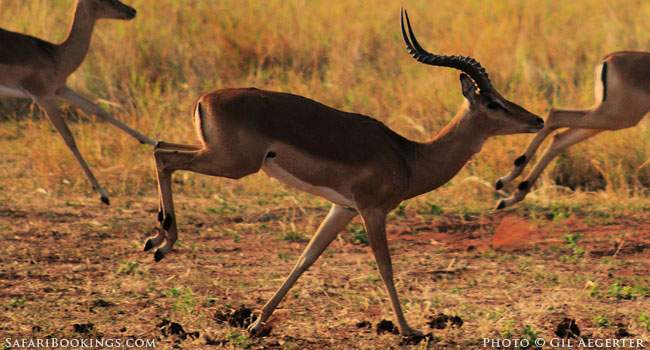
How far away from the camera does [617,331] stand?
5.92 meters

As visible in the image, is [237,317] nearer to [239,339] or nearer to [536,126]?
[239,339]

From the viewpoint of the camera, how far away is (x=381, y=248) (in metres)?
5.68

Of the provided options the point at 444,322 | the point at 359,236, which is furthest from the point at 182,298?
the point at 359,236

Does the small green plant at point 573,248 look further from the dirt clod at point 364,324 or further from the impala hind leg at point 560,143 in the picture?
the dirt clod at point 364,324

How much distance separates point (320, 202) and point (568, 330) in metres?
3.17

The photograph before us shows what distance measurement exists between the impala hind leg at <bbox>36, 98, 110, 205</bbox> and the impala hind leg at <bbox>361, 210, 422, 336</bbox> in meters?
3.40

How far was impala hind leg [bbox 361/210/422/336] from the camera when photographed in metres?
5.66

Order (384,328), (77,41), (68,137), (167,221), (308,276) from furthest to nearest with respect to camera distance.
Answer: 1. (77,41)
2. (68,137)
3. (308,276)
4. (384,328)
5. (167,221)

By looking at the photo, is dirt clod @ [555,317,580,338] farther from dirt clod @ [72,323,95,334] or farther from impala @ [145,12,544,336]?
dirt clod @ [72,323,95,334]

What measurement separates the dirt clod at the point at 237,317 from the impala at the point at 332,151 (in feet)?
0.60

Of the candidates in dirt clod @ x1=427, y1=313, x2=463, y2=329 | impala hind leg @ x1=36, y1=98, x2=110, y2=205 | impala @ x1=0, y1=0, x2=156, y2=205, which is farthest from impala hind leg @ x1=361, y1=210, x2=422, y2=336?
impala @ x1=0, y1=0, x2=156, y2=205

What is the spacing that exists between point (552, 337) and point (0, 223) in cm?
387

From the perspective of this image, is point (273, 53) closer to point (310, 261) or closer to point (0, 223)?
point (0, 223)

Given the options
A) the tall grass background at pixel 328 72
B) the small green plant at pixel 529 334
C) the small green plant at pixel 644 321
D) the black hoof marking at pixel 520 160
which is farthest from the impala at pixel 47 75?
the small green plant at pixel 644 321
